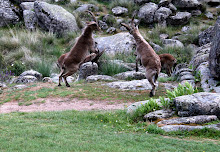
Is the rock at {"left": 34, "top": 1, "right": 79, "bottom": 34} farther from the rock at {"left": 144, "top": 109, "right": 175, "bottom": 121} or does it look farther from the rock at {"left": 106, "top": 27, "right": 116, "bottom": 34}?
the rock at {"left": 144, "top": 109, "right": 175, "bottom": 121}

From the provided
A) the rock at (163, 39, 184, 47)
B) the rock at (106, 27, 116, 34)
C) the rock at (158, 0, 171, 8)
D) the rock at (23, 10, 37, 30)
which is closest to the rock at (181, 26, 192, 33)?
the rock at (158, 0, 171, 8)

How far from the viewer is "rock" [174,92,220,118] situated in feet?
21.6

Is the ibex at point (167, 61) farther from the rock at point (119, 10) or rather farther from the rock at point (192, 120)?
the rock at point (119, 10)

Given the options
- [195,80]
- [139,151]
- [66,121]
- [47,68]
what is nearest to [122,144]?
[139,151]

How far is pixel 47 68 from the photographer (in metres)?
16.1

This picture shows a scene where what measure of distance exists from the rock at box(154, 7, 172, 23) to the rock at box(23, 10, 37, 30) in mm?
12735

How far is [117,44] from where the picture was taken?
20.2 meters

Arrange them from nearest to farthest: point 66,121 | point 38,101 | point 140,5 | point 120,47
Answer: point 66,121 → point 38,101 → point 120,47 → point 140,5

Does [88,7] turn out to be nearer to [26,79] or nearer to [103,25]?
[103,25]

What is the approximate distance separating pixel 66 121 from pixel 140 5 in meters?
25.8

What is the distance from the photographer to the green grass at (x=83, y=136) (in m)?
4.89

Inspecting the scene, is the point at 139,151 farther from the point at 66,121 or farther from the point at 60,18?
the point at 60,18

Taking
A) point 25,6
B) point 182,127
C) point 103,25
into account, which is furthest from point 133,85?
point 25,6

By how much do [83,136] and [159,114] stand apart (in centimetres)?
243
